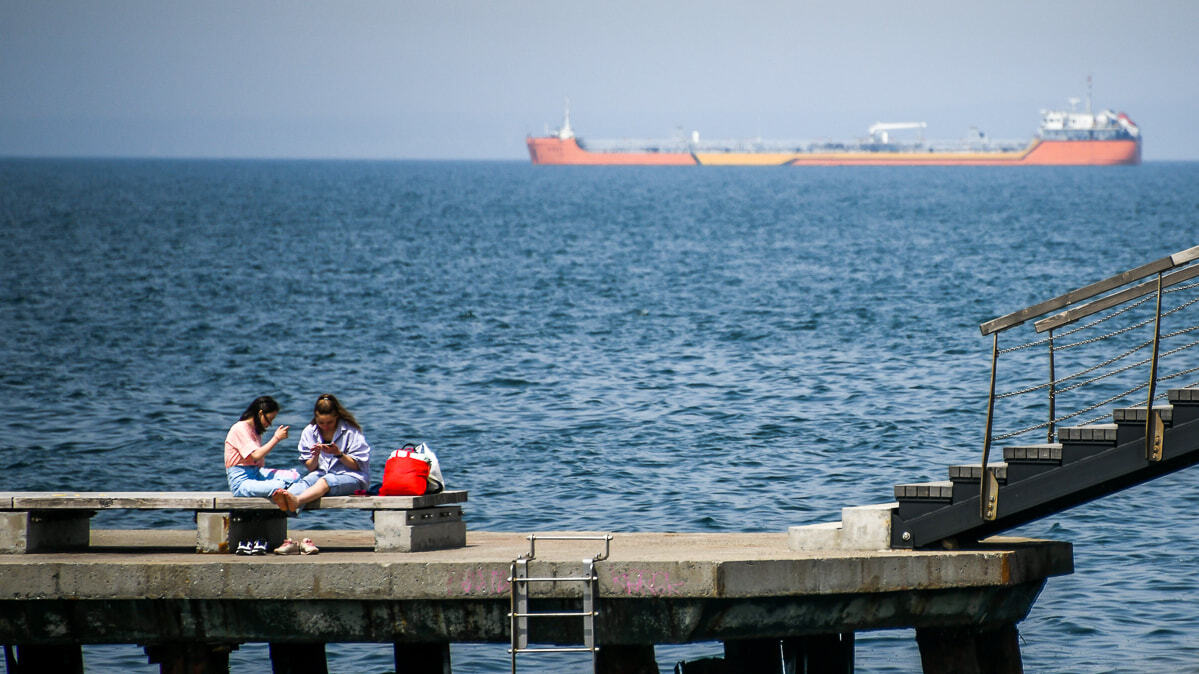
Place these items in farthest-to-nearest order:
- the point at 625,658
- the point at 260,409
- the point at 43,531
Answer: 1. the point at 260,409
2. the point at 43,531
3. the point at 625,658

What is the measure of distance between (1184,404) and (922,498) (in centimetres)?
187

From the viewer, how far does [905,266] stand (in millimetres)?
58219

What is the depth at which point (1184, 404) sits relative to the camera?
10.2 m

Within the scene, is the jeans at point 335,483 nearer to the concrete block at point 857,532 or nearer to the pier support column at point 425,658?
the pier support column at point 425,658

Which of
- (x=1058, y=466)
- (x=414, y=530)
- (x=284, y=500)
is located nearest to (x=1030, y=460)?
(x=1058, y=466)

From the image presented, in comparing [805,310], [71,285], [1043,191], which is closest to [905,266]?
[805,310]

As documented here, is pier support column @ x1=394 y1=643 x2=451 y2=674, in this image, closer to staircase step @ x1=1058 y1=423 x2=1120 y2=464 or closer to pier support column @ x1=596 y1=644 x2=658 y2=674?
pier support column @ x1=596 y1=644 x2=658 y2=674

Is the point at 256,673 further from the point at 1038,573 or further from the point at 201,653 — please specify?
the point at 1038,573

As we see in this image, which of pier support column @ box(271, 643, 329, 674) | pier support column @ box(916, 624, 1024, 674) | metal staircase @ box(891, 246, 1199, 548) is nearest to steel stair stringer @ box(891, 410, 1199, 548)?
metal staircase @ box(891, 246, 1199, 548)

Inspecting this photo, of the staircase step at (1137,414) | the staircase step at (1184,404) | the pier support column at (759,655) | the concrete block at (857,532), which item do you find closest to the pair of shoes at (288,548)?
the pier support column at (759,655)

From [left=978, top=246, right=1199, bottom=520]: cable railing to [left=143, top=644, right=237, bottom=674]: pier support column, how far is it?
5228 mm

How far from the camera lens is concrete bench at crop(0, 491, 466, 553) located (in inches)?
397

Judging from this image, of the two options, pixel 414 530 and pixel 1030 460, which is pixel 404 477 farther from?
pixel 1030 460

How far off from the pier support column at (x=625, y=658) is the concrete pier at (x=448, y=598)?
0.01 m
